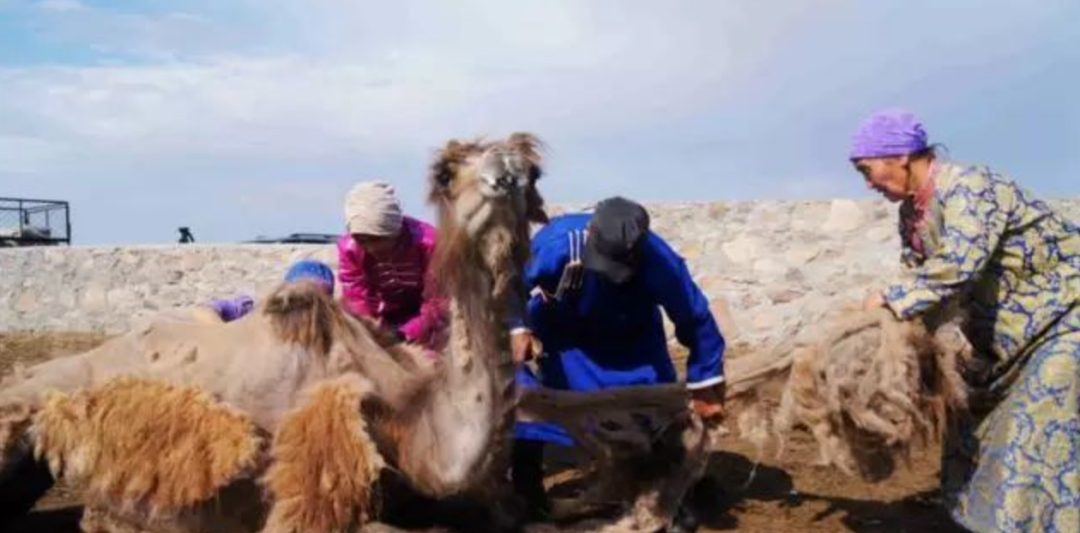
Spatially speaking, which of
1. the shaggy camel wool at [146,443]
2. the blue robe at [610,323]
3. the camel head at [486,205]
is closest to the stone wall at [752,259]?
the blue robe at [610,323]

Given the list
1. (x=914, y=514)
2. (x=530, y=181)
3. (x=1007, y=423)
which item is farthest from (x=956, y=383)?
(x=530, y=181)

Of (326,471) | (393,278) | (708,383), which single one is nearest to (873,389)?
(708,383)

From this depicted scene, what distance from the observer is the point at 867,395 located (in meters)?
3.80

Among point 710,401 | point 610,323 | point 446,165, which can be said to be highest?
point 446,165

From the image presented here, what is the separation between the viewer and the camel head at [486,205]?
3.27 m

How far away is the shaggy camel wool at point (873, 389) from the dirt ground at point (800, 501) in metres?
0.50

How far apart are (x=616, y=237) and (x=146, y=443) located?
1858 mm

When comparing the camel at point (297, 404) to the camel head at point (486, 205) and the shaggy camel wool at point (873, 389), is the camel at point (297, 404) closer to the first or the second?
the camel head at point (486, 205)

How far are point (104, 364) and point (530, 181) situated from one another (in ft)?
7.12

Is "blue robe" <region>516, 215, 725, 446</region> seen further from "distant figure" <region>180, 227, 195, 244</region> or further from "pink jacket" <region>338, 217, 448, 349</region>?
"distant figure" <region>180, 227, 195, 244</region>

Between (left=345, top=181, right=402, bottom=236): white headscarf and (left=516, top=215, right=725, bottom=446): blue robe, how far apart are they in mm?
627

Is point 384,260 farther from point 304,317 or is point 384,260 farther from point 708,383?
point 708,383

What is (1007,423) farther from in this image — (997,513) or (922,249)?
(922,249)

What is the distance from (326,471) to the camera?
3783 millimetres
